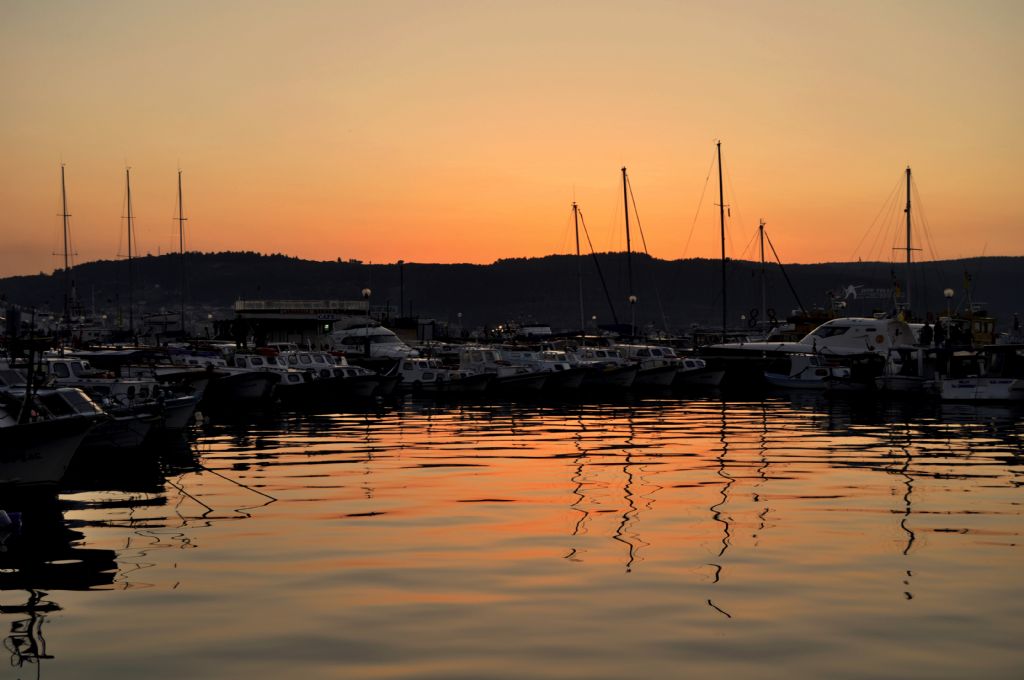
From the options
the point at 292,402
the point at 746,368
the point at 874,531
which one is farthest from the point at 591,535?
the point at 746,368

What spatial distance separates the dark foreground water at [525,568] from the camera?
15734 mm

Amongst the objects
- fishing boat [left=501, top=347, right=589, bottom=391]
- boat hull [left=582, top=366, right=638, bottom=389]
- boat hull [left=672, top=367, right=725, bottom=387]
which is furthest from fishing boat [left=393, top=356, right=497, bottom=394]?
boat hull [left=672, top=367, right=725, bottom=387]

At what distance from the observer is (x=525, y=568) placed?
21094mm

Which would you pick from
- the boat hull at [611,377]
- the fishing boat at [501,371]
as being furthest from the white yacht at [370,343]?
the boat hull at [611,377]

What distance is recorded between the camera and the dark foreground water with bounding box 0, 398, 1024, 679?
15734mm

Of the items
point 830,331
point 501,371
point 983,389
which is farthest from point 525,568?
point 830,331

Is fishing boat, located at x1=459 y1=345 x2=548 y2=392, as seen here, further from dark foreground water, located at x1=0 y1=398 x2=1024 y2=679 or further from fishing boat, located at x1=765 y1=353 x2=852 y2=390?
dark foreground water, located at x1=0 y1=398 x2=1024 y2=679

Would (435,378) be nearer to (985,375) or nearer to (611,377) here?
(611,377)

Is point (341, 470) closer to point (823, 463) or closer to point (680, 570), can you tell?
point (823, 463)

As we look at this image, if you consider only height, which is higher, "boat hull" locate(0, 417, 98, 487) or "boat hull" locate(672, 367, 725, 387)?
"boat hull" locate(0, 417, 98, 487)

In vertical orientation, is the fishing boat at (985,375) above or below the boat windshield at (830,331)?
below

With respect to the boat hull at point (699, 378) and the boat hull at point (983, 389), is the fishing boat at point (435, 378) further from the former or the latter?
the boat hull at point (983, 389)

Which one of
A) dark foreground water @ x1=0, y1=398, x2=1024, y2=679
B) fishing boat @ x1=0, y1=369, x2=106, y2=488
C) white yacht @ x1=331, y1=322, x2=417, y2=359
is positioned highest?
white yacht @ x1=331, y1=322, x2=417, y2=359

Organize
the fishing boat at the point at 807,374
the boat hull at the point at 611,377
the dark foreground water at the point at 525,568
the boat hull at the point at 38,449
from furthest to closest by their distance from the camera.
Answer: the boat hull at the point at 611,377
the fishing boat at the point at 807,374
the boat hull at the point at 38,449
the dark foreground water at the point at 525,568
